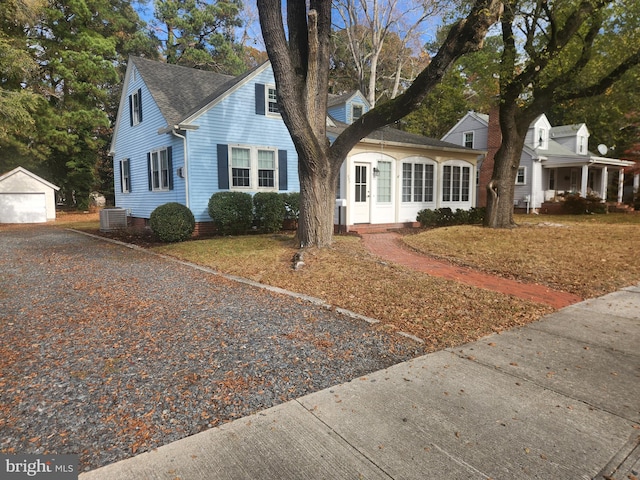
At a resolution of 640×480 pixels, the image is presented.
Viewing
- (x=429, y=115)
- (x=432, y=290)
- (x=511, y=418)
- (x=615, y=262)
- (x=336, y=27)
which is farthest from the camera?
(x=429, y=115)

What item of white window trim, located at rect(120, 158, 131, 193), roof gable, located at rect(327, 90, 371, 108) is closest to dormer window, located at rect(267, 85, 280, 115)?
roof gable, located at rect(327, 90, 371, 108)

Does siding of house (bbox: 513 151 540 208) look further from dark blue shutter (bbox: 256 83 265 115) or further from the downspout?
the downspout

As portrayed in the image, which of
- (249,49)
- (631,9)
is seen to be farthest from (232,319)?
(249,49)

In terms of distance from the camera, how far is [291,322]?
4707 mm

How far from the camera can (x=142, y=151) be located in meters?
15.9

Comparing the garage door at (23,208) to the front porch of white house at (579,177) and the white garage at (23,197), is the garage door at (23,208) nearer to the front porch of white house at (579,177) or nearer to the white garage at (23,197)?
the white garage at (23,197)

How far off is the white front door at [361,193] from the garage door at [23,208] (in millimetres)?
16957

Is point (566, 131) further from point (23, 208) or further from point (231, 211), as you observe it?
point (23, 208)

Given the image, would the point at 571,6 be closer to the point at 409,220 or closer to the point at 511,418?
the point at 409,220

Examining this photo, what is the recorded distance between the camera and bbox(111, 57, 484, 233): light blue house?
1356cm

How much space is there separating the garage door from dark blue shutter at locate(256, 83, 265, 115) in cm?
1381

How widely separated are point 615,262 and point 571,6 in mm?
8223

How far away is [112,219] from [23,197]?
26.2 ft

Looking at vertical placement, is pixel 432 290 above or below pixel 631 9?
below
